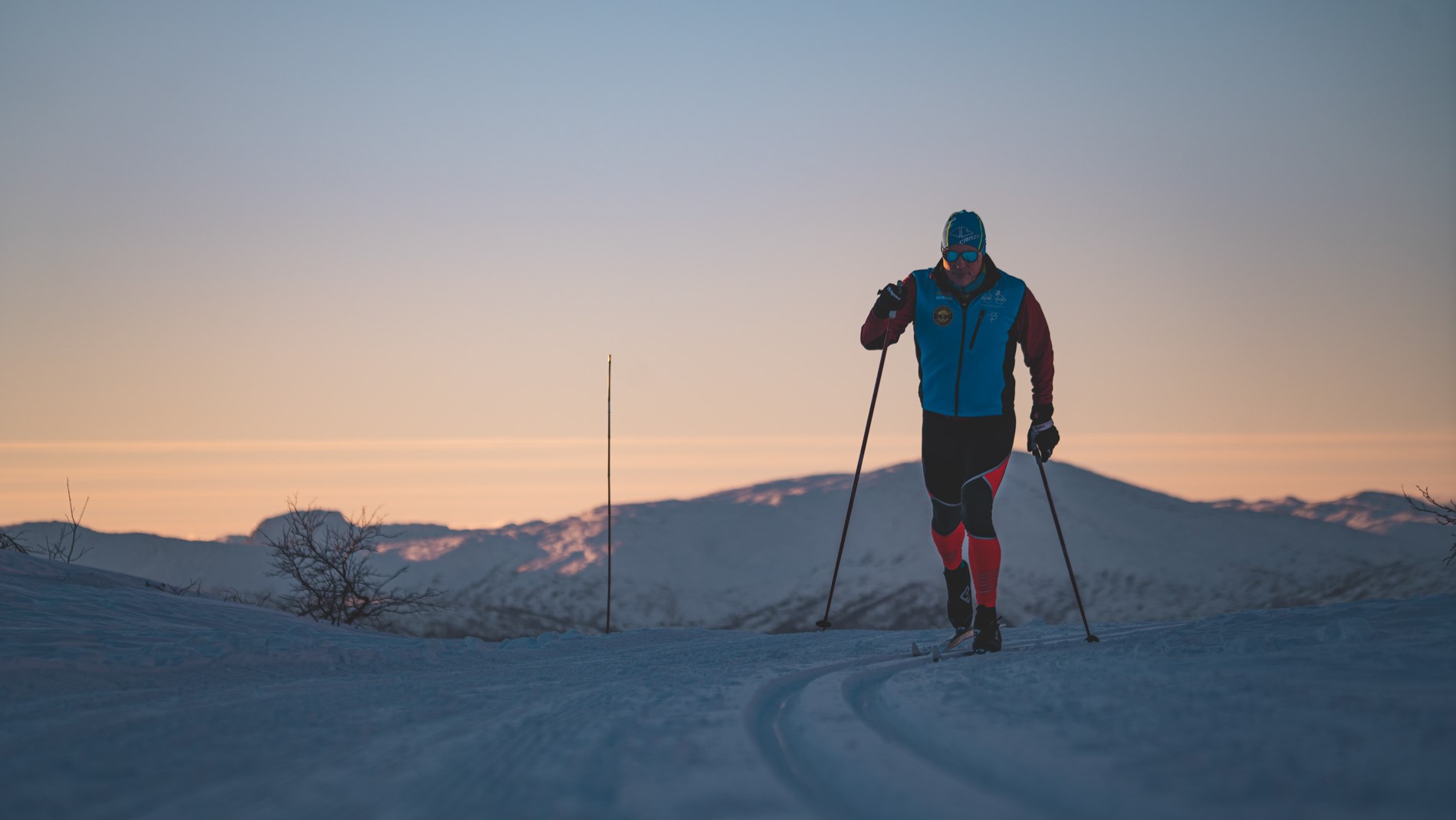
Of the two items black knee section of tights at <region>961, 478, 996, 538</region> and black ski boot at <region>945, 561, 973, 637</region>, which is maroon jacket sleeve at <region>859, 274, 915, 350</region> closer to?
black knee section of tights at <region>961, 478, 996, 538</region>

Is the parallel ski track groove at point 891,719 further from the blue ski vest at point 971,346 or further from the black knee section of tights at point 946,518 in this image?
the blue ski vest at point 971,346

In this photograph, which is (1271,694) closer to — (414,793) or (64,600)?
(414,793)

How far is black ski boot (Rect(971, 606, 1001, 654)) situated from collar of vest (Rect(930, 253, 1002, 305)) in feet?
6.54

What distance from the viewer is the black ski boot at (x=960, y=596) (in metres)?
6.85

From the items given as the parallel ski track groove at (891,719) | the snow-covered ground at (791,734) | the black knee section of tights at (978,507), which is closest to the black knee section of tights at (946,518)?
the black knee section of tights at (978,507)

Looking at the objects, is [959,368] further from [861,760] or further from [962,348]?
[861,760]

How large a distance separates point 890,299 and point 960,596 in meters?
2.05

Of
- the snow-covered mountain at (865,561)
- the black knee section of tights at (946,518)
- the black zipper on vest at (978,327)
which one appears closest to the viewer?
the black zipper on vest at (978,327)

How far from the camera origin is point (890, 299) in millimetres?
6938

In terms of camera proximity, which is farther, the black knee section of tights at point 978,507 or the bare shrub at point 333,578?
the bare shrub at point 333,578

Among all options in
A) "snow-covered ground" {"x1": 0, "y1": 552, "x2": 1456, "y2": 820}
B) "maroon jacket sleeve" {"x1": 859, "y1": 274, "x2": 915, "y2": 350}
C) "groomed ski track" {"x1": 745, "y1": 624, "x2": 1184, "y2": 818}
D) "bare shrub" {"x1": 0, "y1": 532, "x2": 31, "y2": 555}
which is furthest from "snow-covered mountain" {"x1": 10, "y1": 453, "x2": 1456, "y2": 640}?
"groomed ski track" {"x1": 745, "y1": 624, "x2": 1184, "y2": 818}

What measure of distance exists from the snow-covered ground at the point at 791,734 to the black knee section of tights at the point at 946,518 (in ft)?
4.25

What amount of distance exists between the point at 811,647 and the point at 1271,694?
4.34m

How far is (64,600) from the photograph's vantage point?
7.49 metres
